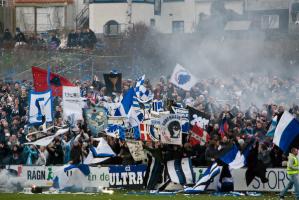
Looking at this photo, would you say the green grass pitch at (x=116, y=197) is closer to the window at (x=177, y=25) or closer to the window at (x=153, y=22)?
the window at (x=153, y=22)

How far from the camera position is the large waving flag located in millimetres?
42969

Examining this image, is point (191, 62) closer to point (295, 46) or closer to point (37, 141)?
point (295, 46)

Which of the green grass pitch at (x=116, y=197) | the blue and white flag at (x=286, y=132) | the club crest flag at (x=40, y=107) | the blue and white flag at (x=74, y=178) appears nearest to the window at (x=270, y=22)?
the club crest flag at (x=40, y=107)

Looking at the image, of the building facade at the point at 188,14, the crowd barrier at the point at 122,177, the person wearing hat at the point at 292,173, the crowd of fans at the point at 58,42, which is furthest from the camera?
the building facade at the point at 188,14

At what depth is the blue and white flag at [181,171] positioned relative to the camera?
3856cm

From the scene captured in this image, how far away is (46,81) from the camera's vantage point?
1698 inches

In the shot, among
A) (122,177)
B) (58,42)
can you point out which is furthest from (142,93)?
(58,42)

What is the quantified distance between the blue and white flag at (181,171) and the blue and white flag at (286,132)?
3.50m

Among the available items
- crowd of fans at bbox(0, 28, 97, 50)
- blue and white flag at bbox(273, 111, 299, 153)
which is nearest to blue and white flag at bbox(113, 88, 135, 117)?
blue and white flag at bbox(273, 111, 299, 153)

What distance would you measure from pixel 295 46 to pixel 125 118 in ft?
70.5

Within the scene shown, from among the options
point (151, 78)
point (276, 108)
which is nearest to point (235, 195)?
point (276, 108)

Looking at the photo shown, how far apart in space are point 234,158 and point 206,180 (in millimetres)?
1088

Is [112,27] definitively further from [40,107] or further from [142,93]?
[40,107]

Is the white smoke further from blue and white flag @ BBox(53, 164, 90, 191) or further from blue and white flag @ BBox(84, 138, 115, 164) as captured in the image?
blue and white flag @ BBox(84, 138, 115, 164)
